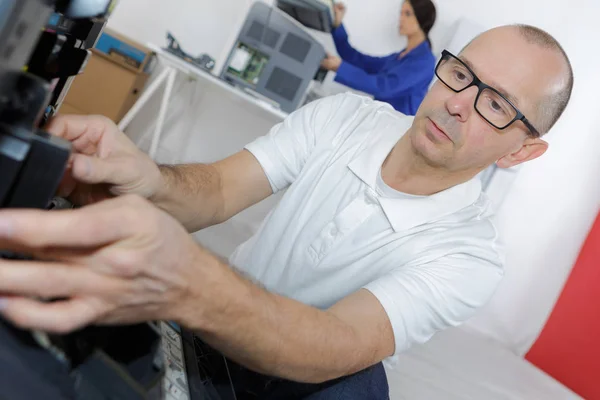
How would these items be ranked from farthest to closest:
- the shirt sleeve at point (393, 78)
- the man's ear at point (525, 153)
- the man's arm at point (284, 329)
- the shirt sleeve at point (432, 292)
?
the shirt sleeve at point (393, 78)
the man's ear at point (525, 153)
the shirt sleeve at point (432, 292)
the man's arm at point (284, 329)

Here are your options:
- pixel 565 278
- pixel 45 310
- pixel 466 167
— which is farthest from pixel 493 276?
pixel 565 278

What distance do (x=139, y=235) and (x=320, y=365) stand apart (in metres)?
0.34

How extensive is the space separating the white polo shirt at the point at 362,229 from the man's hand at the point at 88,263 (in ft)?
1.53

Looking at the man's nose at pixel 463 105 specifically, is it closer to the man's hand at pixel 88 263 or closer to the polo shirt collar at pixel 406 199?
the polo shirt collar at pixel 406 199

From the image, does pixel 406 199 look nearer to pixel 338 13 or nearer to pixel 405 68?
pixel 405 68

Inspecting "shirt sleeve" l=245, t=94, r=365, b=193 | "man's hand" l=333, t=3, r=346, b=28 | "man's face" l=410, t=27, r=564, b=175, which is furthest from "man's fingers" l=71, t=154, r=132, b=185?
"man's hand" l=333, t=3, r=346, b=28

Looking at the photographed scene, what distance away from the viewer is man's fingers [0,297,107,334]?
0.38 meters

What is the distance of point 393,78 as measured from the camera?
259 centimetres

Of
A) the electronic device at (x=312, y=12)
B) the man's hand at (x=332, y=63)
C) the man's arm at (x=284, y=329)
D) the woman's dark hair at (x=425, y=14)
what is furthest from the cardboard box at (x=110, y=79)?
the man's arm at (x=284, y=329)

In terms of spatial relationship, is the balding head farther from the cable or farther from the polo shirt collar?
the cable

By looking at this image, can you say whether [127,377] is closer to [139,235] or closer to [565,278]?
[139,235]

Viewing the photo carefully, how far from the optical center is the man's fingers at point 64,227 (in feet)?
1.24

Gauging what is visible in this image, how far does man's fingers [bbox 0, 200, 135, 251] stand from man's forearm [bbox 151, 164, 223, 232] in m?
0.41

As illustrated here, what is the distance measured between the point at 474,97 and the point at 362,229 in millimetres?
353
